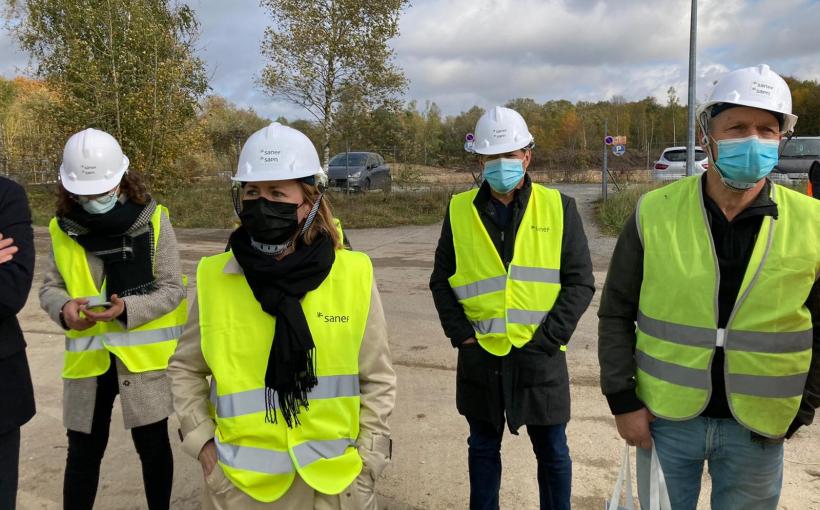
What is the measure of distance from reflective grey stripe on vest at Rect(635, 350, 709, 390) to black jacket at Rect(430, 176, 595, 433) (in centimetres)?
61

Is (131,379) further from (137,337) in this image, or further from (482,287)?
(482,287)

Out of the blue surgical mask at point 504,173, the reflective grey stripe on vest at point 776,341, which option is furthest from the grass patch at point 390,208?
the reflective grey stripe on vest at point 776,341

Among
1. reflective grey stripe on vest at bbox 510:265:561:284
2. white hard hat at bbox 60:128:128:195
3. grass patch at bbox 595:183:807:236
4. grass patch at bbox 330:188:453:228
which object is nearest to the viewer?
white hard hat at bbox 60:128:128:195

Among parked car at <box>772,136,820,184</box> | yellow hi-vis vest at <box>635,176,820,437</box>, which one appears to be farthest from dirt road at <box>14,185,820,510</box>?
parked car at <box>772,136,820,184</box>

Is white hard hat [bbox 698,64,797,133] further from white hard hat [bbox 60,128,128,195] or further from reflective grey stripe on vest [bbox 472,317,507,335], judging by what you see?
white hard hat [bbox 60,128,128,195]

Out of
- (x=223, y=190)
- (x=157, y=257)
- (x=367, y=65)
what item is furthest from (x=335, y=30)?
(x=157, y=257)

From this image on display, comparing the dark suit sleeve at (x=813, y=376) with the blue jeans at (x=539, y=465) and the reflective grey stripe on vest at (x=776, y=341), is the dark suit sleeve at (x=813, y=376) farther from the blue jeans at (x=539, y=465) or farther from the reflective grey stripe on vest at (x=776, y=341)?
the blue jeans at (x=539, y=465)

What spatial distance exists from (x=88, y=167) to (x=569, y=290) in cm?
227

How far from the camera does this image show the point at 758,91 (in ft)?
6.18

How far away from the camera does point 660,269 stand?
2006mm

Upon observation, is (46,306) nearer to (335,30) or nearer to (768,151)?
(768,151)

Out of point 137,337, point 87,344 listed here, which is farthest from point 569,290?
point 87,344

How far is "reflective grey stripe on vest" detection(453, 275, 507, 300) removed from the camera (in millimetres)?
2754

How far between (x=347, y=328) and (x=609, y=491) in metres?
2.15
